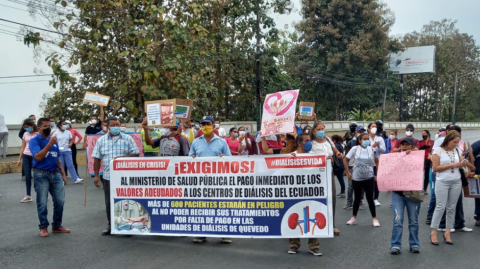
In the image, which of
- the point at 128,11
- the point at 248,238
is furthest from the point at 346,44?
the point at 248,238

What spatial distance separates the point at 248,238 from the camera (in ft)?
23.1

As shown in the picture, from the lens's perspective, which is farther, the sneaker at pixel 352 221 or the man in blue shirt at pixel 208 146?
the sneaker at pixel 352 221

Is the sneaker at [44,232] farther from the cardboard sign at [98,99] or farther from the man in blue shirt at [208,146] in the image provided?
the cardboard sign at [98,99]

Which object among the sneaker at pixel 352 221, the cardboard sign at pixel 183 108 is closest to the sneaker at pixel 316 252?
the sneaker at pixel 352 221

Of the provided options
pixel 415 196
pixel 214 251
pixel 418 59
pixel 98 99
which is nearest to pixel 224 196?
pixel 214 251

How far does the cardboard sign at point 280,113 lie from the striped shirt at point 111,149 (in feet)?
7.38

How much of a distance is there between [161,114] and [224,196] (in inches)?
96.1

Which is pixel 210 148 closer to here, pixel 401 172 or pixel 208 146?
pixel 208 146

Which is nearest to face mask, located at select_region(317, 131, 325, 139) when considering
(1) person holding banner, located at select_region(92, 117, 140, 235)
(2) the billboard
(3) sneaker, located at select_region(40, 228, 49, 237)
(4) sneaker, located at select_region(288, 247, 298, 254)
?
(4) sneaker, located at select_region(288, 247, 298, 254)

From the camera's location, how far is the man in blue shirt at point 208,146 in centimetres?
695

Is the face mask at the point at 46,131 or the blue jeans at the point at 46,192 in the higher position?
the face mask at the point at 46,131

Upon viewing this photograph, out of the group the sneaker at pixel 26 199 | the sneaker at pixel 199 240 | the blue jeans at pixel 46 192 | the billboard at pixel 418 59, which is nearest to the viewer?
the sneaker at pixel 199 240

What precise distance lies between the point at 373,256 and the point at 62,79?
1389cm

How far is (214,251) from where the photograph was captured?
645 cm
